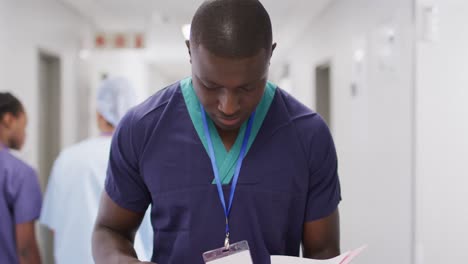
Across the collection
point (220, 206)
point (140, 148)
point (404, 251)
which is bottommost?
Result: point (404, 251)

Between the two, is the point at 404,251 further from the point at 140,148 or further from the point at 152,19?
the point at 152,19

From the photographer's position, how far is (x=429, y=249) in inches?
82.4

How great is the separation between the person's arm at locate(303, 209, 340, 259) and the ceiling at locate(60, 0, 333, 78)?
9.17 ft

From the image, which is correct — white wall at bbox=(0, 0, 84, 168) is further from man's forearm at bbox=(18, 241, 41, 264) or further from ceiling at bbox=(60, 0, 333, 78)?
man's forearm at bbox=(18, 241, 41, 264)

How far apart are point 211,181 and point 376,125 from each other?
2065 mm

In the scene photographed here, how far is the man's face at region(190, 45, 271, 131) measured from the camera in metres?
0.73

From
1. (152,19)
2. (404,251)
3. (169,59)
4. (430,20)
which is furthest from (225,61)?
(169,59)

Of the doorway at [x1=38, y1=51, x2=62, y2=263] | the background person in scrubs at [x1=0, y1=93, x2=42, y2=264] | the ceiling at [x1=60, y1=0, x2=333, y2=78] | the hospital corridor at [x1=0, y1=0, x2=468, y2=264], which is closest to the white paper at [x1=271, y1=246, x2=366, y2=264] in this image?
the hospital corridor at [x1=0, y1=0, x2=468, y2=264]

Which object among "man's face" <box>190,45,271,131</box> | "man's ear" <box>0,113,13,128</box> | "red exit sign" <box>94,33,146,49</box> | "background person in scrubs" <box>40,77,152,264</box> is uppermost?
"red exit sign" <box>94,33,146,49</box>

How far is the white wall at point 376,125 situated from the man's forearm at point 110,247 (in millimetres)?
1109

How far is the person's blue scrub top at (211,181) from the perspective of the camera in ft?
2.79

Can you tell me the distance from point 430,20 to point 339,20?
1698 millimetres

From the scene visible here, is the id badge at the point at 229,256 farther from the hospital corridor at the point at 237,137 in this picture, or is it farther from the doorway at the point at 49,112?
the doorway at the point at 49,112

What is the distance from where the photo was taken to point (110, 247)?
866 mm
